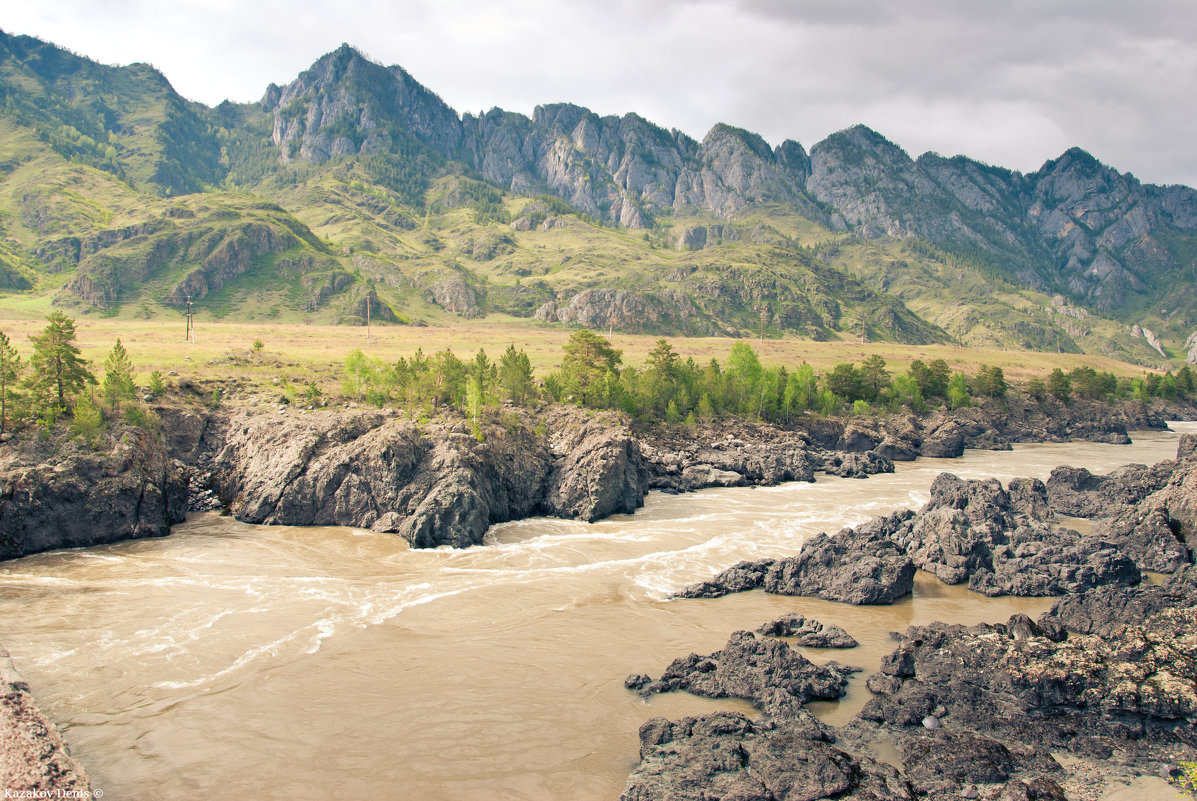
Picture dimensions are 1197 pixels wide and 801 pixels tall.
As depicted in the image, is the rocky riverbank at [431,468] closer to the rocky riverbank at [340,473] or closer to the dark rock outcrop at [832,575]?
the rocky riverbank at [340,473]

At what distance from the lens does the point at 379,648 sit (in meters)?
29.9

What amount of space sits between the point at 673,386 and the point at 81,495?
6427 cm

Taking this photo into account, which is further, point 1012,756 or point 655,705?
point 655,705

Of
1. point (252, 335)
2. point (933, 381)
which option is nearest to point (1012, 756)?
point (933, 381)

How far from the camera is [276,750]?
21953mm

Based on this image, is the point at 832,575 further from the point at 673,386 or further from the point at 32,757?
the point at 673,386

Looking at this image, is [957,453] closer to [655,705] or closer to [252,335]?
[655,705]

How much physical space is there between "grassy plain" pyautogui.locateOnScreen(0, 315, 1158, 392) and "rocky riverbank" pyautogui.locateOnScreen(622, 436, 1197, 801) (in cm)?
6071

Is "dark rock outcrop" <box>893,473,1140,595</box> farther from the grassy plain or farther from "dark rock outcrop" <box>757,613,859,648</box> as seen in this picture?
the grassy plain

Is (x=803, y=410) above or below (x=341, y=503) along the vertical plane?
above

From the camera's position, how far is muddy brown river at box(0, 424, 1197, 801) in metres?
21.2

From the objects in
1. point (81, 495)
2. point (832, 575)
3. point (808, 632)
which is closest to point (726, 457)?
point (832, 575)

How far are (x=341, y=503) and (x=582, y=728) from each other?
109 feet

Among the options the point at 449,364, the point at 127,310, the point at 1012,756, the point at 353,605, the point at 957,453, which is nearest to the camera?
the point at 1012,756
